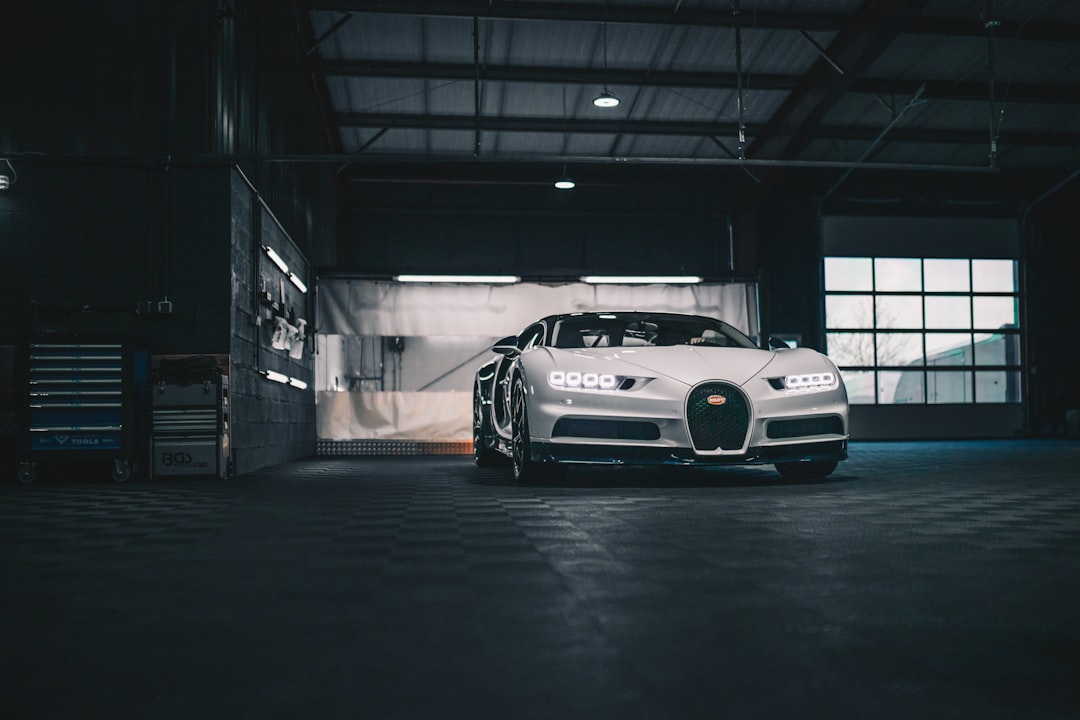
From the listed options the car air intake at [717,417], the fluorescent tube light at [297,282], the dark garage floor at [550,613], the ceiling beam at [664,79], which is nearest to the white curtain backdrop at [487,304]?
the fluorescent tube light at [297,282]

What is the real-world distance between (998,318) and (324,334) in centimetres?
1604

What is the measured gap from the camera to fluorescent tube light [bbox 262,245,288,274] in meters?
11.0

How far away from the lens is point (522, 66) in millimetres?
15602

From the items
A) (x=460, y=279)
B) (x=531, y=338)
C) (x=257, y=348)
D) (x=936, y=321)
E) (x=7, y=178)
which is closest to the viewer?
(x=531, y=338)

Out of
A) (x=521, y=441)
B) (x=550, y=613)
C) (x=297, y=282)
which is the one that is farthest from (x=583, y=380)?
(x=297, y=282)

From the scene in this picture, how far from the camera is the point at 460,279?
16.3 metres

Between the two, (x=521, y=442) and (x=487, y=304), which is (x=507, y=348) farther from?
(x=487, y=304)

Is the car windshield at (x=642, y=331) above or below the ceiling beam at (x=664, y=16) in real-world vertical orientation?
below

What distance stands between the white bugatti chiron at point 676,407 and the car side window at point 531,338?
1.03m

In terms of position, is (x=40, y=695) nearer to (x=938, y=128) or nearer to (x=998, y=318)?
(x=938, y=128)

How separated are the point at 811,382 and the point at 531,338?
2.68 metres

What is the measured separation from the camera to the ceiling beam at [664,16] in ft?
43.1

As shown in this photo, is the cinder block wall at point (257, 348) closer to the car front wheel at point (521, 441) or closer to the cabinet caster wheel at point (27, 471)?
the cabinet caster wheel at point (27, 471)

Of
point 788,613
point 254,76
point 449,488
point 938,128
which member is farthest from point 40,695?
point 938,128
